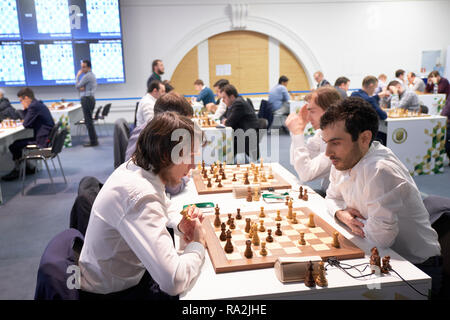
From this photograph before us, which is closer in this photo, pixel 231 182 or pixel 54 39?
pixel 231 182

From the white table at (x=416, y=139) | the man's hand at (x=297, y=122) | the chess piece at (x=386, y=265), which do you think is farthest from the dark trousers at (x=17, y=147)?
the chess piece at (x=386, y=265)

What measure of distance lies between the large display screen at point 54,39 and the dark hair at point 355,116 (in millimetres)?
8905

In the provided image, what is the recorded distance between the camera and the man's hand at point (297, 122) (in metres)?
2.78

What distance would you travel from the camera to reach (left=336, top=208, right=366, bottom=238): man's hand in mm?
1730

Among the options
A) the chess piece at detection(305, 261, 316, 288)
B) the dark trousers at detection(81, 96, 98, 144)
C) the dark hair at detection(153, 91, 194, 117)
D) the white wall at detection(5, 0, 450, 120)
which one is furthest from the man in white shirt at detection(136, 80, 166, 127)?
the white wall at detection(5, 0, 450, 120)

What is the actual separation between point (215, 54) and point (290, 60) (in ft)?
7.04

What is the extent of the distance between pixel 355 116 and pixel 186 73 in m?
9.25

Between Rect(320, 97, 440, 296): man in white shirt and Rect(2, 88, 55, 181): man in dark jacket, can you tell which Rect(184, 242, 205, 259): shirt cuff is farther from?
Rect(2, 88, 55, 181): man in dark jacket

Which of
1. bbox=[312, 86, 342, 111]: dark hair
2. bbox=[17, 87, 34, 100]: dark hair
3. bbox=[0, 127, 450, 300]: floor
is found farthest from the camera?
bbox=[17, 87, 34, 100]: dark hair

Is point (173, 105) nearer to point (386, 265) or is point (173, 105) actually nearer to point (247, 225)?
point (247, 225)

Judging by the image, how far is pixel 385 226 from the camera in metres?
1.58

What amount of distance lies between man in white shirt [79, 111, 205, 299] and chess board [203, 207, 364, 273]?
101 mm

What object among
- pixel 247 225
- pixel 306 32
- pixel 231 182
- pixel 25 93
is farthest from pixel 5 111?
pixel 306 32

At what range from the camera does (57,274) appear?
1.28 meters
